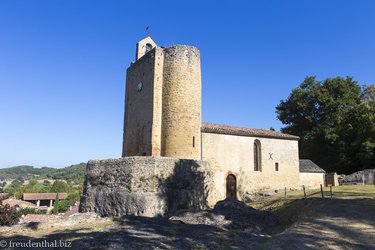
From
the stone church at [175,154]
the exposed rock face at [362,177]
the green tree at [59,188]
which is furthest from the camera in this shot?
the green tree at [59,188]

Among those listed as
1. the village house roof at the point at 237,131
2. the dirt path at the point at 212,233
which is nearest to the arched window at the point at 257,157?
the village house roof at the point at 237,131

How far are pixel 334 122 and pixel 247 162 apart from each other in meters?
18.5

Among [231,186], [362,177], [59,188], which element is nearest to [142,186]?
[231,186]

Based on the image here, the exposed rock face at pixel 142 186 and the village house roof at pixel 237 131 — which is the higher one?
the village house roof at pixel 237 131

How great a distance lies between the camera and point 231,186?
2283cm

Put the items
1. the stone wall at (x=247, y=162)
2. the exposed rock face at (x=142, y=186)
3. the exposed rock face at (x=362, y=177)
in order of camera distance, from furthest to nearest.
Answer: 1. the exposed rock face at (x=362, y=177)
2. the stone wall at (x=247, y=162)
3. the exposed rock face at (x=142, y=186)

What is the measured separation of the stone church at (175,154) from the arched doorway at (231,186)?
73 millimetres

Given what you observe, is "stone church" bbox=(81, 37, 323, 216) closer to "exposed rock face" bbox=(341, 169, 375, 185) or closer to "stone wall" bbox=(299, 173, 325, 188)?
"stone wall" bbox=(299, 173, 325, 188)

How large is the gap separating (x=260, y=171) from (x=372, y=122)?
1688cm

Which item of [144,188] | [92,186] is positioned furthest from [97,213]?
[144,188]

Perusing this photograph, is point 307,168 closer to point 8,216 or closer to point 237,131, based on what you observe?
point 237,131

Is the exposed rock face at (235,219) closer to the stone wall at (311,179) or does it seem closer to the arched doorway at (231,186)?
the arched doorway at (231,186)

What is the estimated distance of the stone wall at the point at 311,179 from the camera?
26.8 m

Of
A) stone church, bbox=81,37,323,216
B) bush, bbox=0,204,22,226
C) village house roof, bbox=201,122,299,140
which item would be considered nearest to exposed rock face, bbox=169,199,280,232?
stone church, bbox=81,37,323,216
